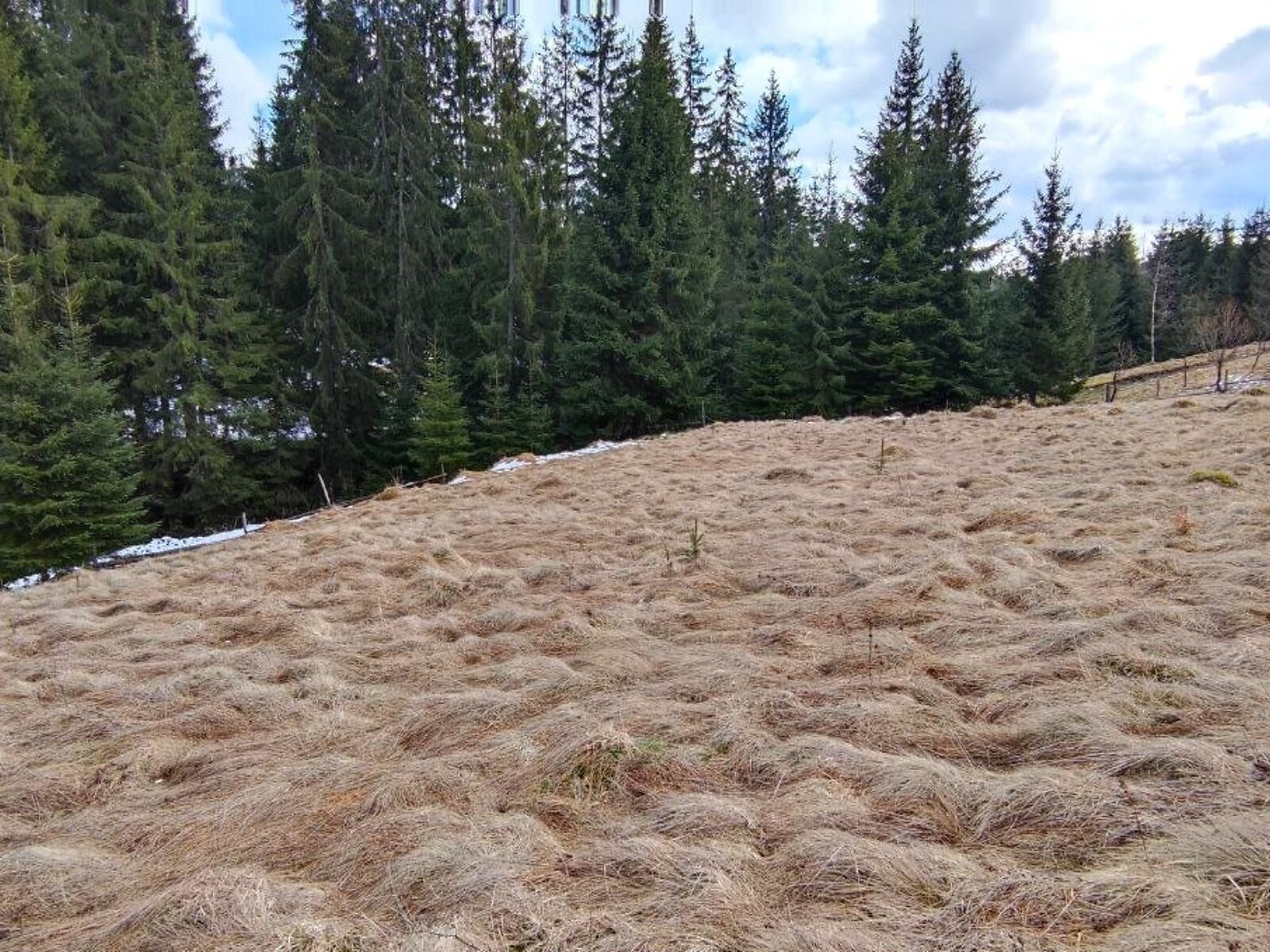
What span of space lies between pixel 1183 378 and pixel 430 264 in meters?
25.5

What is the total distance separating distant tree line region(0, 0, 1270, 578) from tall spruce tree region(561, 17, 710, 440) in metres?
0.08

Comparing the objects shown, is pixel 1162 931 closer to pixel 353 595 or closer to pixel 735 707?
pixel 735 707

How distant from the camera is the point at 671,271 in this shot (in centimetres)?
1738

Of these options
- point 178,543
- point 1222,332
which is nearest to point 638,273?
point 178,543

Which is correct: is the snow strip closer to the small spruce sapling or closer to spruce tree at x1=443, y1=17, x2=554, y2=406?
spruce tree at x1=443, y1=17, x2=554, y2=406

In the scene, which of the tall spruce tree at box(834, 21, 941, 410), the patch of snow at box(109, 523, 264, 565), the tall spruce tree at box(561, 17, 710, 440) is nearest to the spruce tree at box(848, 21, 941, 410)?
the tall spruce tree at box(834, 21, 941, 410)

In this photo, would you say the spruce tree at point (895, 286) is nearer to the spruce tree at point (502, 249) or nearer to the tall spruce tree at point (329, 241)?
the spruce tree at point (502, 249)

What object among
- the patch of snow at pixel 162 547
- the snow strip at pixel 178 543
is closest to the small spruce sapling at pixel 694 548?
the snow strip at pixel 178 543

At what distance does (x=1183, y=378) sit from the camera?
22125 millimetres

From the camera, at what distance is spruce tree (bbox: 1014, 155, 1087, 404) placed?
20297 millimetres

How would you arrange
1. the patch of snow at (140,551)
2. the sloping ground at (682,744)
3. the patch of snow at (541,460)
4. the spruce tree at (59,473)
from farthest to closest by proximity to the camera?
the patch of snow at (541,460), the spruce tree at (59,473), the patch of snow at (140,551), the sloping ground at (682,744)

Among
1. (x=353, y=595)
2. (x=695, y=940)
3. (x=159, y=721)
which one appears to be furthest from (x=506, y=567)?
(x=695, y=940)

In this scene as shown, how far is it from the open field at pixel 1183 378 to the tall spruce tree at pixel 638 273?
41.7ft

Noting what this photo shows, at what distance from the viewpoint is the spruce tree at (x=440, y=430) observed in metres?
16.1
